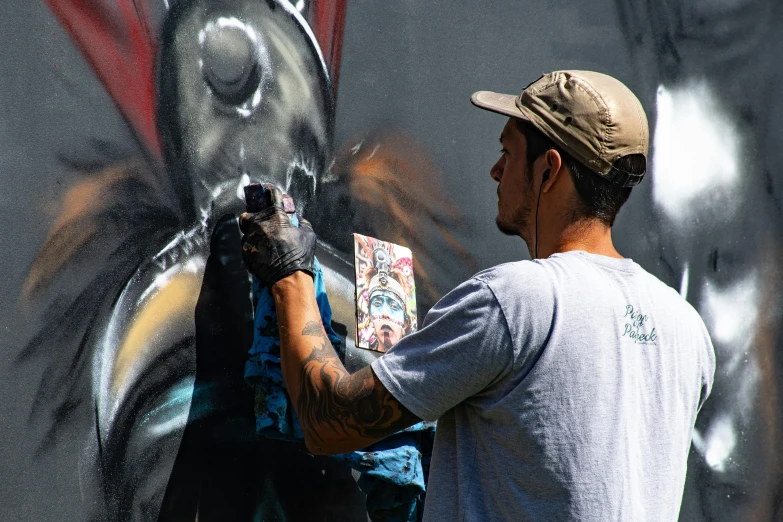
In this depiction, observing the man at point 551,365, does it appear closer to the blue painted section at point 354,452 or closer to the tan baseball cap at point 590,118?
the tan baseball cap at point 590,118

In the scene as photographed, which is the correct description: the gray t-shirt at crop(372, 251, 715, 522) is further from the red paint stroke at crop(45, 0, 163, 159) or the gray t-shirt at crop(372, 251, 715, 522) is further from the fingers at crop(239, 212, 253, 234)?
the red paint stroke at crop(45, 0, 163, 159)

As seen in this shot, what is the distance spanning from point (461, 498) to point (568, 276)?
48 cm

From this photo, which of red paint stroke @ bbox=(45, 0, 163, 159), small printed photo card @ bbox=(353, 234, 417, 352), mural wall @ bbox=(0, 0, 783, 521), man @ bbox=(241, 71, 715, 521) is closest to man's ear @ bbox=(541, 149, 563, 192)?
man @ bbox=(241, 71, 715, 521)

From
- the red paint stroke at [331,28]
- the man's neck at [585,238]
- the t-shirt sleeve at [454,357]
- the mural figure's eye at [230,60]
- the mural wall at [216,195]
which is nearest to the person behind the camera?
the t-shirt sleeve at [454,357]

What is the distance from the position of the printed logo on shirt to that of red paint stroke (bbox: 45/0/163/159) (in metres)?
1.25

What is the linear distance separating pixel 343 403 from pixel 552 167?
2.20ft

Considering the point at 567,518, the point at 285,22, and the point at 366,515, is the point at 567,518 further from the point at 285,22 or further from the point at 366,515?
the point at 285,22

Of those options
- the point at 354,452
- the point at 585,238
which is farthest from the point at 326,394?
the point at 585,238

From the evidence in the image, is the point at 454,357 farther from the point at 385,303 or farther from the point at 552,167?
the point at 385,303

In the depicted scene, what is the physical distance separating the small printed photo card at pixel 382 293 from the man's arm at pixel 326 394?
46cm

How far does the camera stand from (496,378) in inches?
65.3

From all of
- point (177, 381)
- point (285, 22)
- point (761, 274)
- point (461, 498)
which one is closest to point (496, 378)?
point (461, 498)

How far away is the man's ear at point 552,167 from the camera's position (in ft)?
→ 6.05

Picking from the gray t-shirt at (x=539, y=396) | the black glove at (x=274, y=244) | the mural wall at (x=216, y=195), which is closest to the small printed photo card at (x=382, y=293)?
the mural wall at (x=216, y=195)
